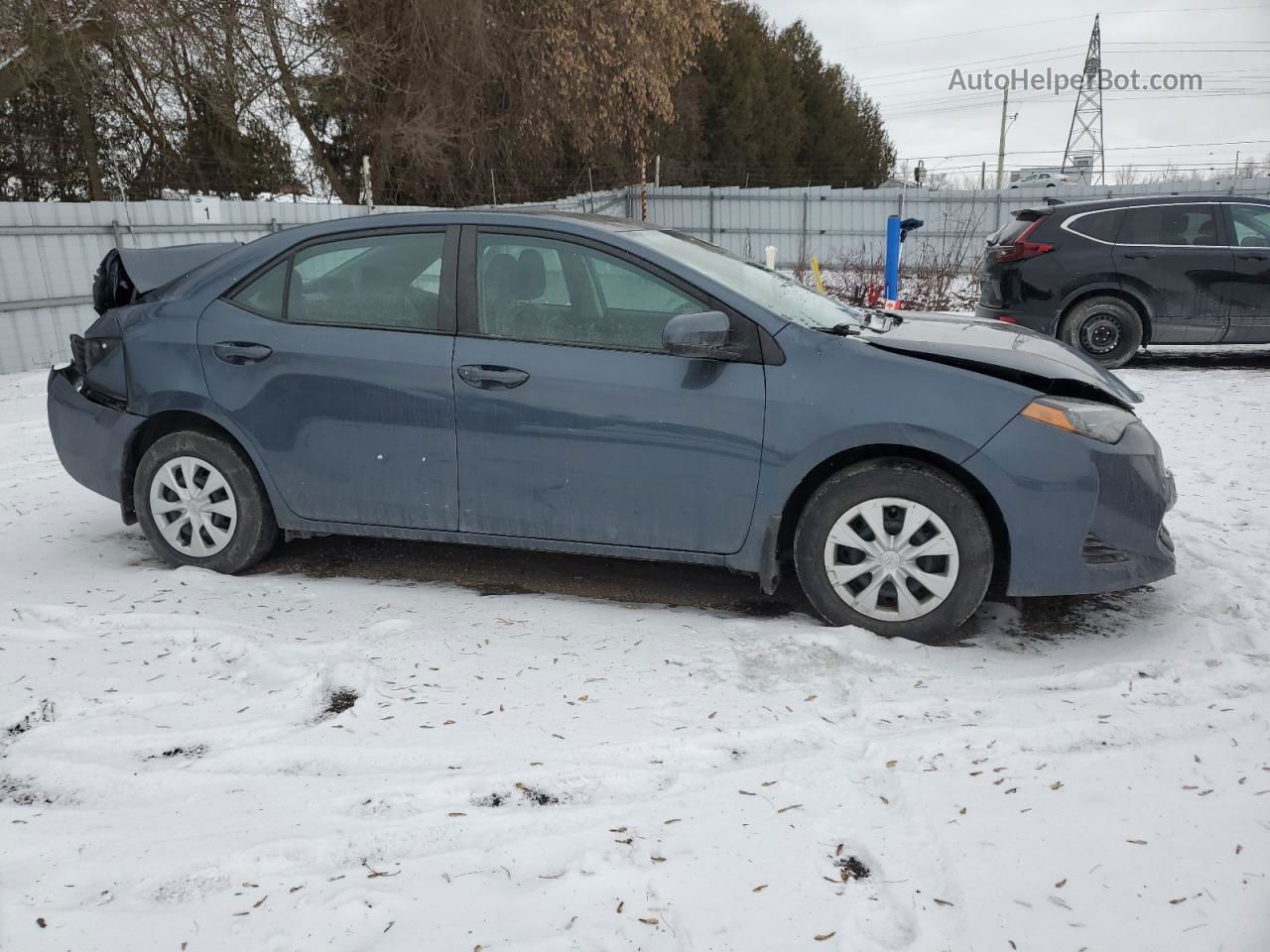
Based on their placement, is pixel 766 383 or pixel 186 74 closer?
pixel 766 383

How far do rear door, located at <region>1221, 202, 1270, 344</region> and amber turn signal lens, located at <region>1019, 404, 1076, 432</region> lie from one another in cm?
701

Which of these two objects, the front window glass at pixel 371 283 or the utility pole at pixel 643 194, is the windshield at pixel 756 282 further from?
the utility pole at pixel 643 194

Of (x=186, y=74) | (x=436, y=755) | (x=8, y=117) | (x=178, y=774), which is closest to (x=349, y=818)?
(x=436, y=755)

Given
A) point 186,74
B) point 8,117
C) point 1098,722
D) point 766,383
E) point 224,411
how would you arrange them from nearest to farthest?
1. point 1098,722
2. point 766,383
3. point 224,411
4. point 186,74
5. point 8,117

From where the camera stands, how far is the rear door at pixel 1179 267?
9.37 m

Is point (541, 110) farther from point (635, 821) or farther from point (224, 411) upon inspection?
point (635, 821)

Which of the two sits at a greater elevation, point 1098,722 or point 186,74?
point 186,74

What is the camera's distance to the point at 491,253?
166 inches

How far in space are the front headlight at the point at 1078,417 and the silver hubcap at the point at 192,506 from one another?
3.37m

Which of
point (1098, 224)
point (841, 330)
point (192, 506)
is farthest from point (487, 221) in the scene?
point (1098, 224)

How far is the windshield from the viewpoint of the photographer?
4.08m

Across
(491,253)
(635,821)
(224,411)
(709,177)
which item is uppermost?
(709,177)

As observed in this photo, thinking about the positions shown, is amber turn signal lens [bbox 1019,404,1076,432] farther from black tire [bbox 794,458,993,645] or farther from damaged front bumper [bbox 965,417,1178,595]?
black tire [bbox 794,458,993,645]

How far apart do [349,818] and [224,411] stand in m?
2.30
